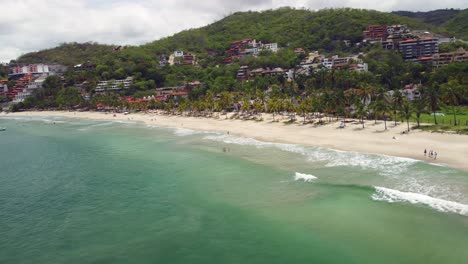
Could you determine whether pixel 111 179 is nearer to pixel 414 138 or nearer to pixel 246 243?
pixel 246 243

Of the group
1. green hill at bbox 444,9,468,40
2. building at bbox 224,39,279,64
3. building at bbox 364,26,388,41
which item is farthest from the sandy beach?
green hill at bbox 444,9,468,40

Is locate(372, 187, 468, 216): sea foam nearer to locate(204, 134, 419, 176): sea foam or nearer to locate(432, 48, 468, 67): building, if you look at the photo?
locate(204, 134, 419, 176): sea foam

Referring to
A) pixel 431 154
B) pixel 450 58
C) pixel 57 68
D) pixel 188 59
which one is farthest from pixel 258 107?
pixel 57 68

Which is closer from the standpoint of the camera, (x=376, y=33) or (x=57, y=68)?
(x=376, y=33)

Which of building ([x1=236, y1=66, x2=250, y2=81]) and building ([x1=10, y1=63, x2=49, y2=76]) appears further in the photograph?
building ([x1=10, y1=63, x2=49, y2=76])

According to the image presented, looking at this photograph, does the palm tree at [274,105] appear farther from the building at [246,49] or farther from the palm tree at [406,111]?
the building at [246,49]

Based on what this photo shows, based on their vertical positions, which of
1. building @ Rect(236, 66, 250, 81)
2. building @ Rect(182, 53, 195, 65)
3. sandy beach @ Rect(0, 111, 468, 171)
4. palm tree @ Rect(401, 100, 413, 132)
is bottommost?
sandy beach @ Rect(0, 111, 468, 171)

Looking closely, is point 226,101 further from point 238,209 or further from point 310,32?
point 310,32
